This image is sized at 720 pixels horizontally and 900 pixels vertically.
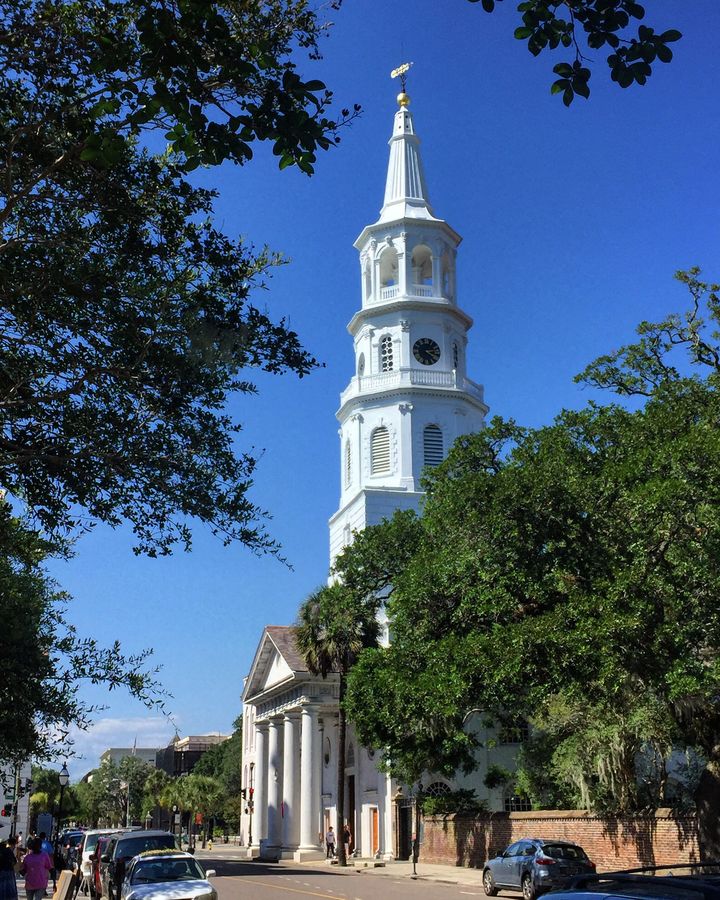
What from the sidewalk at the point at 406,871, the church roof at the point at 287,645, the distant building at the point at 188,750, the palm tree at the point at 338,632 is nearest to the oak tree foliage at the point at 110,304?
the sidewalk at the point at 406,871

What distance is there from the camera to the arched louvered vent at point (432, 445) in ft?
175

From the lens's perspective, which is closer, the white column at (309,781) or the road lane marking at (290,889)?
the road lane marking at (290,889)

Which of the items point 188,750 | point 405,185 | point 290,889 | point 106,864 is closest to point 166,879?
point 106,864

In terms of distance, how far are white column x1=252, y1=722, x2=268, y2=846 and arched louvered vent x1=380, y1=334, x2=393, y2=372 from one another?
26144mm

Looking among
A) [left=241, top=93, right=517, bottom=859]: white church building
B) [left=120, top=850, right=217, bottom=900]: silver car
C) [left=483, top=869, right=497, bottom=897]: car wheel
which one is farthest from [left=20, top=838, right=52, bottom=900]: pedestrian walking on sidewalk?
[left=241, top=93, right=517, bottom=859]: white church building

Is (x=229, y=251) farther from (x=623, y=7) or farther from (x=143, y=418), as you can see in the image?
(x=623, y=7)

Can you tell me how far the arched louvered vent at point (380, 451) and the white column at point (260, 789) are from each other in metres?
22.1

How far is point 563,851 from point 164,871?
38.6 feet

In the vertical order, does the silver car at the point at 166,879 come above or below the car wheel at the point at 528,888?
above

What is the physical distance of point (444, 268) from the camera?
59188mm

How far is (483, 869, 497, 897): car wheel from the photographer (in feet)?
85.8

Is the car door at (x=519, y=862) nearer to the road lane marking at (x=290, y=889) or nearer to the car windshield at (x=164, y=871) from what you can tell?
the road lane marking at (x=290, y=889)

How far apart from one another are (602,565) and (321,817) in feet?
124

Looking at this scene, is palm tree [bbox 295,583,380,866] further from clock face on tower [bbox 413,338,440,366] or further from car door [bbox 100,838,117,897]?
car door [bbox 100,838,117,897]
